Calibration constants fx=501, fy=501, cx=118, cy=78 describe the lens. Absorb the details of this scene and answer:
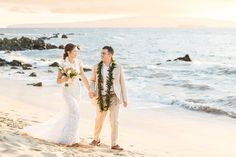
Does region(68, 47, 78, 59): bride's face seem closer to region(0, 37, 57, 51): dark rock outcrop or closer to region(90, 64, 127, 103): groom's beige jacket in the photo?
region(90, 64, 127, 103): groom's beige jacket

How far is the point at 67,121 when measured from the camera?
29.2 feet

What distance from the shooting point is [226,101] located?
69.6 feet

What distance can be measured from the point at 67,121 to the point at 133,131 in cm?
464

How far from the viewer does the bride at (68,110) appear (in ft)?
29.2

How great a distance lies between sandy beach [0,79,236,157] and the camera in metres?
8.53

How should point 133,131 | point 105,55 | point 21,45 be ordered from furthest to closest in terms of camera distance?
1. point 21,45
2. point 133,131
3. point 105,55

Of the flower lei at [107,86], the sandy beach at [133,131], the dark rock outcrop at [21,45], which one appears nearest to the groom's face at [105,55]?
the flower lei at [107,86]

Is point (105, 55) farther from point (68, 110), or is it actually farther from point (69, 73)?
point (68, 110)

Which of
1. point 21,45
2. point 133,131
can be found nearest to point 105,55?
point 133,131

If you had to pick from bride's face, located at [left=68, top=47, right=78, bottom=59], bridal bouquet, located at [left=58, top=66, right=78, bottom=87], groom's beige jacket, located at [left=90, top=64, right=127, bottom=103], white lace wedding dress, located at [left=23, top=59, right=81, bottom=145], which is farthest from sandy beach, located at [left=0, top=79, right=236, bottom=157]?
bride's face, located at [left=68, top=47, right=78, bottom=59]

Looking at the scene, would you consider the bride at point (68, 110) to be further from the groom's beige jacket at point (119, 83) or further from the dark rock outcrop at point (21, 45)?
the dark rock outcrop at point (21, 45)

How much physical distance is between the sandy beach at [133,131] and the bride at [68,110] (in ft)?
0.83

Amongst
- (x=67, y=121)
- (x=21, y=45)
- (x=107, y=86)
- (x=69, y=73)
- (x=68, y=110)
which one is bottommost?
(x=21, y=45)

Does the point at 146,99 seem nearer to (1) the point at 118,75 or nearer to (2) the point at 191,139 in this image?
(2) the point at 191,139
